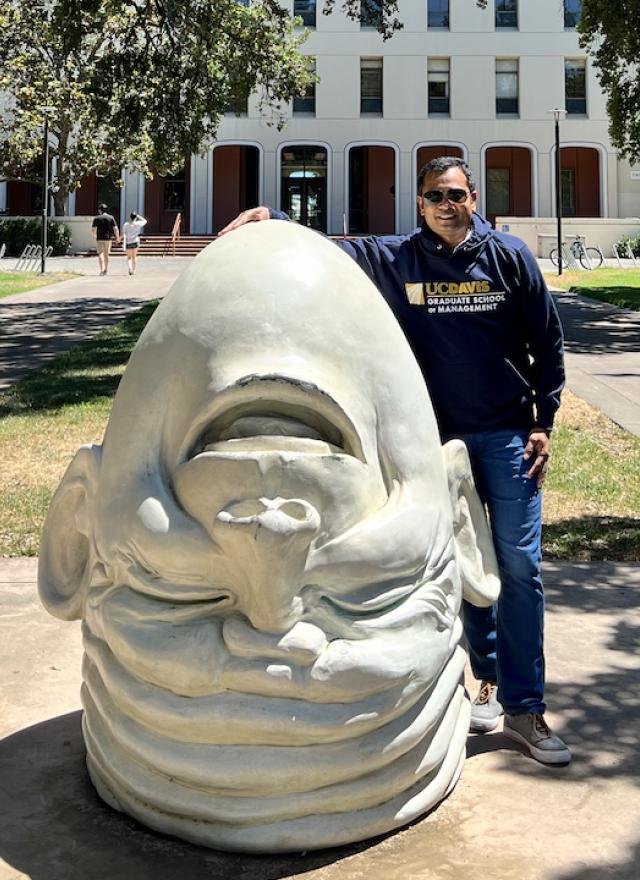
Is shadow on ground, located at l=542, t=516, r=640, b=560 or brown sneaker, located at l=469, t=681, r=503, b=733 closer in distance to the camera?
brown sneaker, located at l=469, t=681, r=503, b=733

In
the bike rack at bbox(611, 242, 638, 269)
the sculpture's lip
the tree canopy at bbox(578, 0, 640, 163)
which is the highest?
the tree canopy at bbox(578, 0, 640, 163)

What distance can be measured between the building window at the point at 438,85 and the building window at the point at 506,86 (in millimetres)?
2172

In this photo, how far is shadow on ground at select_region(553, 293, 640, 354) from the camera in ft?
49.2

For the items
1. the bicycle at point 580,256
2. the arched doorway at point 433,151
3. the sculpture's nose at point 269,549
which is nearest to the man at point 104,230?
the bicycle at point 580,256

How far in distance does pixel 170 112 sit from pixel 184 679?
1591 centimetres

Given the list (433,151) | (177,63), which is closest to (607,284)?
(177,63)

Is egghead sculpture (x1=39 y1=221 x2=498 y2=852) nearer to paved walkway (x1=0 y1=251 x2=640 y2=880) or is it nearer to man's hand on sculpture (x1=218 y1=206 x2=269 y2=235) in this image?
paved walkway (x1=0 y1=251 x2=640 y2=880)

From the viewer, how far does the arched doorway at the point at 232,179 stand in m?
42.2

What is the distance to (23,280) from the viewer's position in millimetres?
25797

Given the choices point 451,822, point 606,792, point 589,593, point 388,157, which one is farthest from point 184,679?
point 388,157

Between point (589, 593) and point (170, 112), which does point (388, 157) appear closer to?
point (170, 112)

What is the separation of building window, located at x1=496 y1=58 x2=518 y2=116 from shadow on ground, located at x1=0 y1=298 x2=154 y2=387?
1046 inches

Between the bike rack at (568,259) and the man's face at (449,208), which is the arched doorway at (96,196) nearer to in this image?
the bike rack at (568,259)

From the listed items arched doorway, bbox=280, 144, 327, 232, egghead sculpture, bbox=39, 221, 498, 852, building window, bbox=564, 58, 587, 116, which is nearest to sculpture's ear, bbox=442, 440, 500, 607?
egghead sculpture, bbox=39, 221, 498, 852
